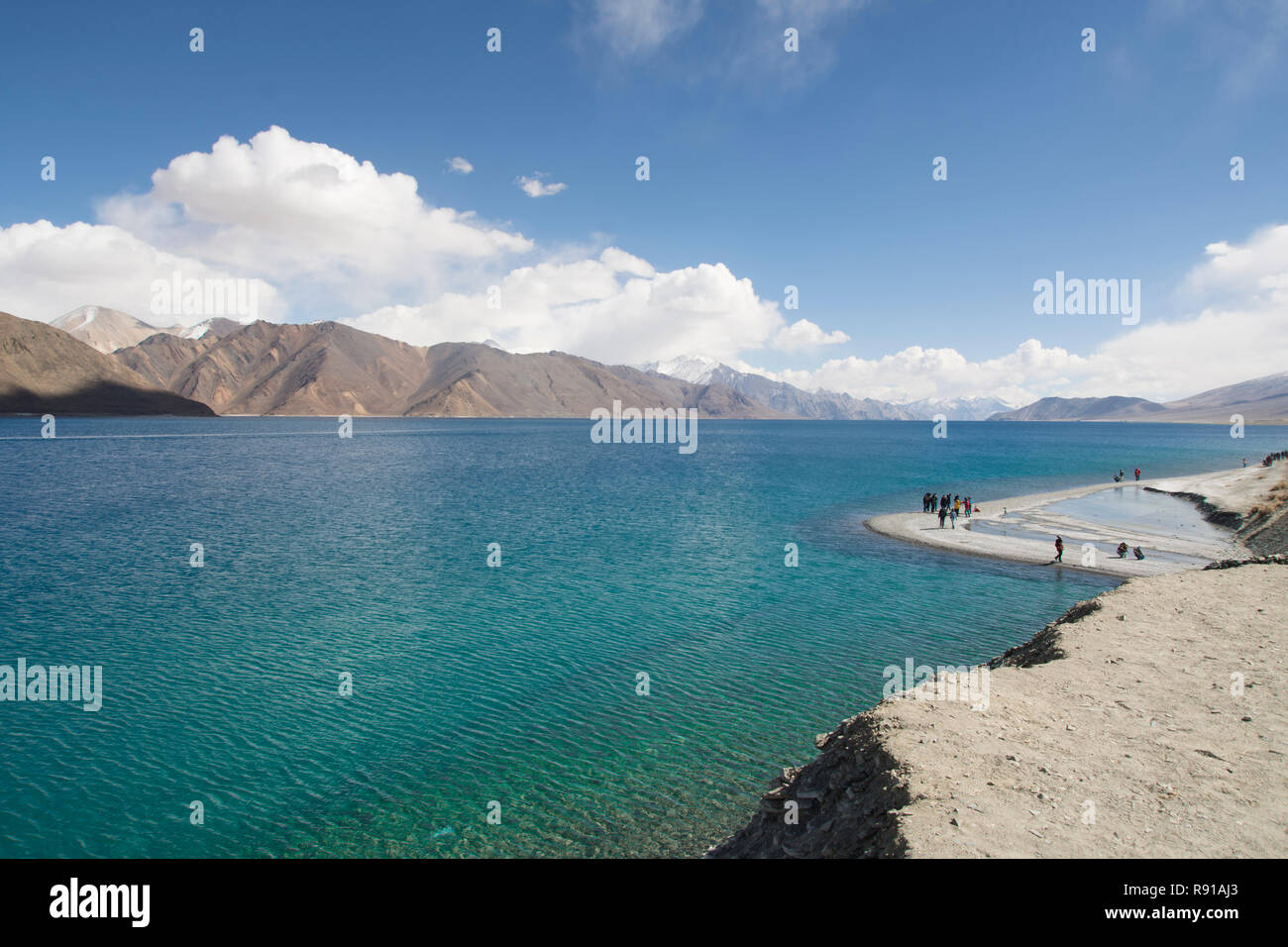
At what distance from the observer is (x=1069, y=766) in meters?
11.9

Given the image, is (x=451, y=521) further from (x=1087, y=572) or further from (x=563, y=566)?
(x=1087, y=572)

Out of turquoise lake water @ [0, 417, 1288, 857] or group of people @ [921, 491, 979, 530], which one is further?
group of people @ [921, 491, 979, 530]

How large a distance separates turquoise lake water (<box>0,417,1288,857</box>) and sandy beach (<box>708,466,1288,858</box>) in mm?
4232

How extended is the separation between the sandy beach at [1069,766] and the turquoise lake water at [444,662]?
423 centimetres

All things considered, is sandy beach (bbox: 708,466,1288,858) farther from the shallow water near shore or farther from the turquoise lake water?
the shallow water near shore

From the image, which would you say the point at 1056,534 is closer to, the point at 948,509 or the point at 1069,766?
the point at 948,509

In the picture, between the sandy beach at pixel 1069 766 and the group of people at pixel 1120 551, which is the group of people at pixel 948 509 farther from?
the sandy beach at pixel 1069 766

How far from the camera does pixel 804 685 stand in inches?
883

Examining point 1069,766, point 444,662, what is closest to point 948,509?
Answer: point 444,662

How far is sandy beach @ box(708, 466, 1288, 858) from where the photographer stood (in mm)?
9641

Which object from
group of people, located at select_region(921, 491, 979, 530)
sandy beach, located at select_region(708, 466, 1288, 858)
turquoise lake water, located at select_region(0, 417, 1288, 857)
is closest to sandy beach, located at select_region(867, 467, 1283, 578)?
group of people, located at select_region(921, 491, 979, 530)
